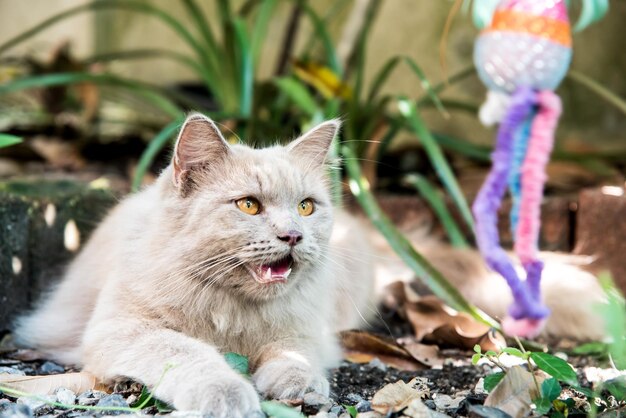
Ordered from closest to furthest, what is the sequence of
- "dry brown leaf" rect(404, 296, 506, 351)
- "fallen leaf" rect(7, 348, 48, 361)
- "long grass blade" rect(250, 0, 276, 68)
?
"fallen leaf" rect(7, 348, 48, 361), "dry brown leaf" rect(404, 296, 506, 351), "long grass blade" rect(250, 0, 276, 68)

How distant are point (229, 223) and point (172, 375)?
40 cm

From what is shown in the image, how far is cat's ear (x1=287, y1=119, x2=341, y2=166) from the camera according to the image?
7.03 ft

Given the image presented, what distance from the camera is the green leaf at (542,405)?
162cm

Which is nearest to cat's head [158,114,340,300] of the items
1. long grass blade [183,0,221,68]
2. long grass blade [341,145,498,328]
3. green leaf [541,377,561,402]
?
long grass blade [341,145,498,328]

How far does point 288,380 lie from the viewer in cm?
179

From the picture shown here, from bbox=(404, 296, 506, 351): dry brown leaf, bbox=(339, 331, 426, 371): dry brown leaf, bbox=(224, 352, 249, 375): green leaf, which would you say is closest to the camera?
bbox=(224, 352, 249, 375): green leaf

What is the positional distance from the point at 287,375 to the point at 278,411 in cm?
23

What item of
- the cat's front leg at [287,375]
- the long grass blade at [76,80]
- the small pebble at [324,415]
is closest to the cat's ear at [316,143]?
the cat's front leg at [287,375]

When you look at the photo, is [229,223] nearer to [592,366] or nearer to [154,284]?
[154,284]

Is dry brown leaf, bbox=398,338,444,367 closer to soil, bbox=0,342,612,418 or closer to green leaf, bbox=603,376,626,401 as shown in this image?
soil, bbox=0,342,612,418

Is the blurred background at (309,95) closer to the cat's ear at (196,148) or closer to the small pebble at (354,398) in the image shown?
the cat's ear at (196,148)

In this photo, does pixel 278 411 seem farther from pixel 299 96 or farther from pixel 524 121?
pixel 299 96

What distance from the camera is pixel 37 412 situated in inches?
68.2

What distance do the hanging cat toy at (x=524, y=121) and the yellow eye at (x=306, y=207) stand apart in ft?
2.19
